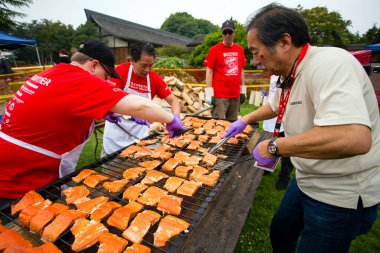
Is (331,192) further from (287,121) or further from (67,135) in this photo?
(67,135)

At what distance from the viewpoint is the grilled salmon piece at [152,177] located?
2.55m

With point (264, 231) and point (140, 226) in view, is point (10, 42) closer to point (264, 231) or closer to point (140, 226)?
point (140, 226)

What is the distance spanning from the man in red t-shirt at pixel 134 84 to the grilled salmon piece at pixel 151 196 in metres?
1.88

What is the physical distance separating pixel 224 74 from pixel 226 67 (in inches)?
8.1

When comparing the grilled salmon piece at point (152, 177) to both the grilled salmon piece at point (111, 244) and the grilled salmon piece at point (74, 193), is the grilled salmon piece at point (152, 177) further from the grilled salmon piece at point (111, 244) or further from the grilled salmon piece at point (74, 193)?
the grilled salmon piece at point (111, 244)

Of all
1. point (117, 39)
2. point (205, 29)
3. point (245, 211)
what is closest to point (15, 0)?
point (117, 39)

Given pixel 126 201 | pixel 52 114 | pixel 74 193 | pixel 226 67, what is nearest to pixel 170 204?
pixel 126 201

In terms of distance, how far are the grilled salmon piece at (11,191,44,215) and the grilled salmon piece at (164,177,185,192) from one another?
47.2 inches

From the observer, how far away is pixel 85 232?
182 centimetres

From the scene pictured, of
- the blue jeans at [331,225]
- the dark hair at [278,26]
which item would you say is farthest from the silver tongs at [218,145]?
the dark hair at [278,26]

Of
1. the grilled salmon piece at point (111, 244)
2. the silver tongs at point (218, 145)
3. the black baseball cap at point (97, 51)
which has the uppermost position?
the black baseball cap at point (97, 51)

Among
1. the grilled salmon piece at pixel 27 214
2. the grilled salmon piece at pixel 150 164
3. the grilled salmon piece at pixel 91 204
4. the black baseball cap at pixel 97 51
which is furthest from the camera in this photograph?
the grilled salmon piece at pixel 150 164

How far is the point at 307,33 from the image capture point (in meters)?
1.83

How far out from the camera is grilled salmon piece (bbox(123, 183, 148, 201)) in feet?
7.54
